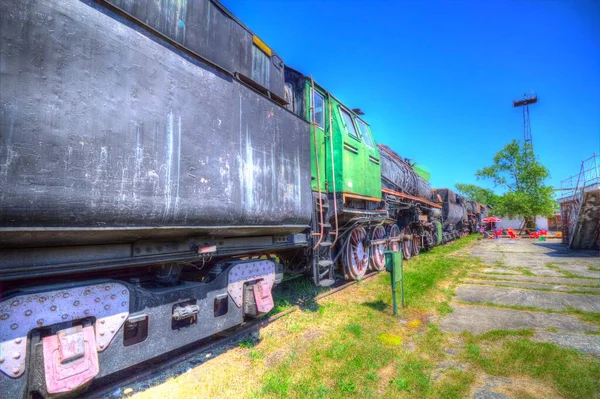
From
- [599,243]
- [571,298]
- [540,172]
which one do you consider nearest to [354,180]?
[571,298]

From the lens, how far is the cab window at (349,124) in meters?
5.40

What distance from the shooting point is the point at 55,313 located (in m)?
1.77

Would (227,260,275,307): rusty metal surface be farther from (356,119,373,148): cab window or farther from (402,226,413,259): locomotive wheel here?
(402,226,413,259): locomotive wheel

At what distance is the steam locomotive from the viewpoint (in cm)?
154

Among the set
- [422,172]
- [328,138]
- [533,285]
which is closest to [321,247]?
[328,138]

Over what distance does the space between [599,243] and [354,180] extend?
14.4 metres

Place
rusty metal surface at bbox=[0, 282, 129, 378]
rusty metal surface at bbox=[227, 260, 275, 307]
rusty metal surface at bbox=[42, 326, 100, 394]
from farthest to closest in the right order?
rusty metal surface at bbox=[227, 260, 275, 307]
rusty metal surface at bbox=[42, 326, 100, 394]
rusty metal surface at bbox=[0, 282, 129, 378]

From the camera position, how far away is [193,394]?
7.92 feet

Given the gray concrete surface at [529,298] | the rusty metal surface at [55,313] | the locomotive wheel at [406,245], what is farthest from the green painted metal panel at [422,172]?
the rusty metal surface at [55,313]

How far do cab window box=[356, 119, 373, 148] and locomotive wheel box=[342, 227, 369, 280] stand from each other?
1.78 metres

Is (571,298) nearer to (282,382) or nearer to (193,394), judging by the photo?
(282,382)

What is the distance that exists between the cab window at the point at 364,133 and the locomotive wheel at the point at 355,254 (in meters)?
1.78

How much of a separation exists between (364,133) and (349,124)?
0.77 metres

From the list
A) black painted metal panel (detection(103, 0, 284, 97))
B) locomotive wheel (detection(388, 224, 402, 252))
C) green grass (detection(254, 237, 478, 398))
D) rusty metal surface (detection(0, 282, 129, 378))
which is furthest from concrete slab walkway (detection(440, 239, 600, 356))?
black painted metal panel (detection(103, 0, 284, 97))
